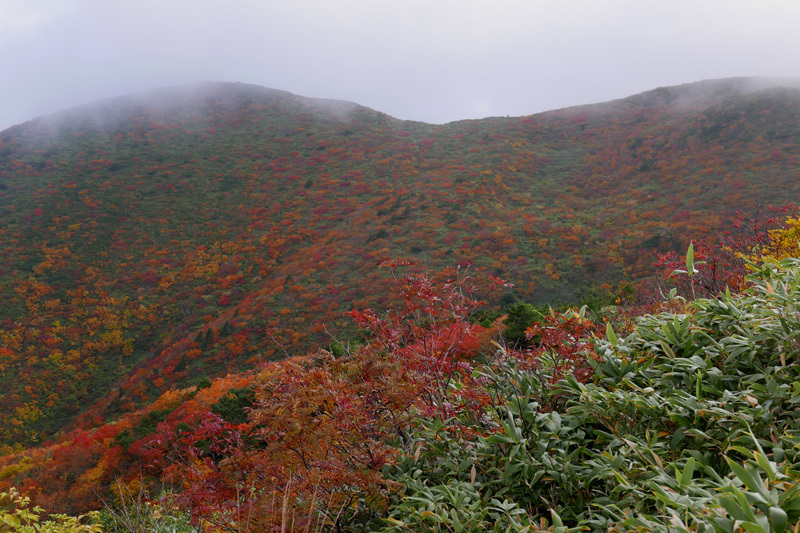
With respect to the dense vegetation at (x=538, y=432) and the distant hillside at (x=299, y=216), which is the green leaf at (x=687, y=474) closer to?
the dense vegetation at (x=538, y=432)

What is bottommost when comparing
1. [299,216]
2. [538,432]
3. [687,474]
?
[299,216]

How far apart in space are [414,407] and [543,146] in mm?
36704

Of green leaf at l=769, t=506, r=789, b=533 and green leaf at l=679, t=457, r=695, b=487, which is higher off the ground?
green leaf at l=769, t=506, r=789, b=533

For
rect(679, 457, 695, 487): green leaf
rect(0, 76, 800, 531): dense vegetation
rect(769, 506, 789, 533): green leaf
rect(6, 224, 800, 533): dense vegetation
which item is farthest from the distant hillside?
rect(769, 506, 789, 533): green leaf

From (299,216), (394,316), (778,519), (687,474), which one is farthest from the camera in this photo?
(299,216)

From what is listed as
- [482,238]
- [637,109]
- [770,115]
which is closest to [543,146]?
[637,109]

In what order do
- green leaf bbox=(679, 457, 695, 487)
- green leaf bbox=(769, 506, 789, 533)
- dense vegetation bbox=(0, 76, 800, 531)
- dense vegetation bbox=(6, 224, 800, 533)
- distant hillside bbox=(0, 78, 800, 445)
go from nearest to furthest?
green leaf bbox=(769, 506, 789, 533) < green leaf bbox=(679, 457, 695, 487) < dense vegetation bbox=(6, 224, 800, 533) < dense vegetation bbox=(0, 76, 800, 531) < distant hillside bbox=(0, 78, 800, 445)

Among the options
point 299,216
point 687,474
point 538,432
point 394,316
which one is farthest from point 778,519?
point 299,216

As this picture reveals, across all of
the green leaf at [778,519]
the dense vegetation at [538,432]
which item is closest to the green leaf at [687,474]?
the dense vegetation at [538,432]

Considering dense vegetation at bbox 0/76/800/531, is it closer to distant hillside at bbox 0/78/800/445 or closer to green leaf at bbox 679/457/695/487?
green leaf at bbox 679/457/695/487

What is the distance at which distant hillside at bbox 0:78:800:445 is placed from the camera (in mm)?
18953

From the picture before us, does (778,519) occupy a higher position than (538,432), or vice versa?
(778,519)

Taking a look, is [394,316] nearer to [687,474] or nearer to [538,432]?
[538,432]

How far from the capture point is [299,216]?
98.7 feet
